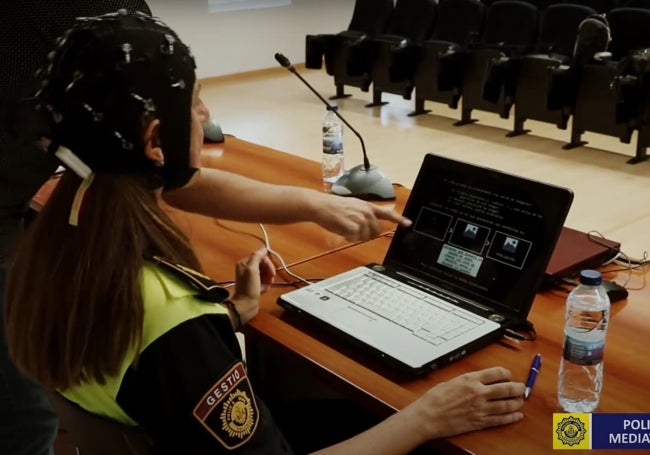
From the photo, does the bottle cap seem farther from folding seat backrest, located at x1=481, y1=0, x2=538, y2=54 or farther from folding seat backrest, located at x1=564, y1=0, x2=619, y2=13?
folding seat backrest, located at x1=564, y1=0, x2=619, y2=13

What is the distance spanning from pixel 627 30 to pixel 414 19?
1824mm

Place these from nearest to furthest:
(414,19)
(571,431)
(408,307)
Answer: (571,431) → (408,307) → (414,19)

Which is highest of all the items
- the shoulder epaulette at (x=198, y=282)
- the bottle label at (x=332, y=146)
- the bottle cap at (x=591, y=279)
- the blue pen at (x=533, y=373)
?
the shoulder epaulette at (x=198, y=282)

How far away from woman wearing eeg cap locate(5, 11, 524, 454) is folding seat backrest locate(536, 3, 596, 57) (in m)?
4.84

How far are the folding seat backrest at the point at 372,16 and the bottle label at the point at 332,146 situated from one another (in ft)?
15.0

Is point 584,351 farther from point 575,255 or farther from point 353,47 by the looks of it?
point 353,47

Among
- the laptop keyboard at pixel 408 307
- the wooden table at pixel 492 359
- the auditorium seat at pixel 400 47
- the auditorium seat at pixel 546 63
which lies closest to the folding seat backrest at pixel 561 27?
the auditorium seat at pixel 546 63

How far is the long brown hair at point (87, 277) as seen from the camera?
3.12 feet

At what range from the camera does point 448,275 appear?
1404mm

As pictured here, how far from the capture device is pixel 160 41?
39.0 inches

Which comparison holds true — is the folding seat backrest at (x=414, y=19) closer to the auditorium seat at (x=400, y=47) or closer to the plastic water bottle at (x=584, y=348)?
the auditorium seat at (x=400, y=47)

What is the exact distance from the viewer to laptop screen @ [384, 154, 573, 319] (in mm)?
1286

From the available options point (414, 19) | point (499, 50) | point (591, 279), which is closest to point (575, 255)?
point (591, 279)

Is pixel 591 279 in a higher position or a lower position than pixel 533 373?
higher
